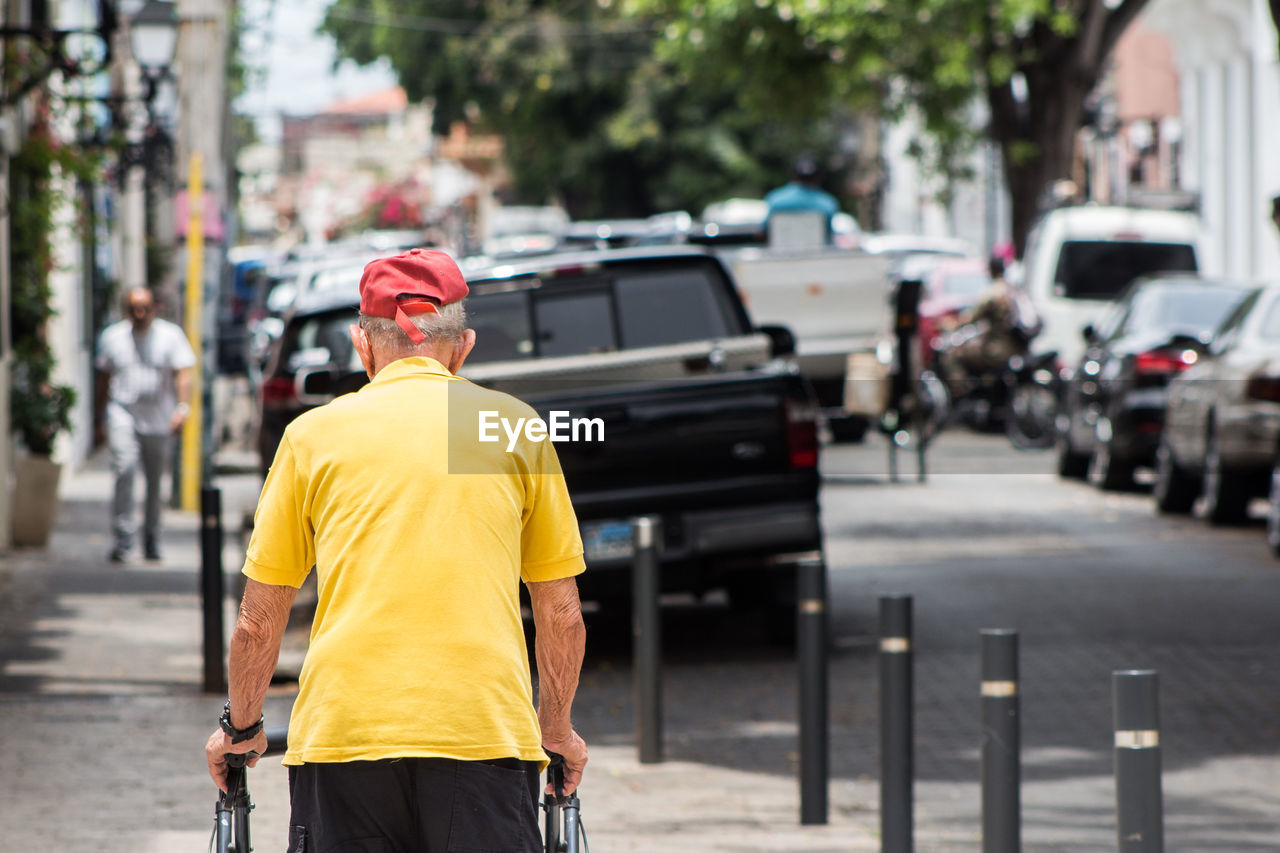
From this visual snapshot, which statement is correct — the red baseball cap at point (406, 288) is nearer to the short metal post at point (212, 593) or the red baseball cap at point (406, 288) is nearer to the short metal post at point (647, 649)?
the short metal post at point (647, 649)

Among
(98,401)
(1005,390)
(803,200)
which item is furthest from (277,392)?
(98,401)

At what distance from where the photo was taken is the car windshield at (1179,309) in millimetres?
17719

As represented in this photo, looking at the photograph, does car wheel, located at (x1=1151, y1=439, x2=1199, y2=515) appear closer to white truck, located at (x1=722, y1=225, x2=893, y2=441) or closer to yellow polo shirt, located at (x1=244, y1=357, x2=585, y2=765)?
white truck, located at (x1=722, y1=225, x2=893, y2=441)

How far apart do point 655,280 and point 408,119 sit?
405 feet

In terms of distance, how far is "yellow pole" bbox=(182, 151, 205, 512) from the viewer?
17969 millimetres

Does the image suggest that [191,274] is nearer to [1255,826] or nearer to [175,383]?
[175,383]

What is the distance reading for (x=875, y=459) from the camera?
2122 centimetres

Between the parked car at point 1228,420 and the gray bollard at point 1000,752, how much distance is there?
8777 millimetres

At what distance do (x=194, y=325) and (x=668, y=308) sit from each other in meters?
8.43

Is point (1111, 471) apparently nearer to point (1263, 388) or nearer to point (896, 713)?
point (1263, 388)

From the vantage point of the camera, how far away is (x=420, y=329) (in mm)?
3562

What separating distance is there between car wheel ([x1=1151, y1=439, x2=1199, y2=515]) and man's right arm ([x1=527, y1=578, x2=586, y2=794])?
1299cm

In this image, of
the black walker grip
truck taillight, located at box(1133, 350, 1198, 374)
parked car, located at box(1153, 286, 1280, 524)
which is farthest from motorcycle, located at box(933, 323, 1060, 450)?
the black walker grip

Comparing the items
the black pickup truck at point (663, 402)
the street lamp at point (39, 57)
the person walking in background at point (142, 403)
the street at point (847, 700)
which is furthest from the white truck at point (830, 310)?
the black pickup truck at point (663, 402)
